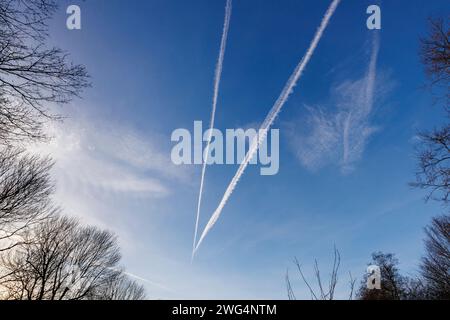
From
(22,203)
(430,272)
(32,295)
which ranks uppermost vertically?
(22,203)

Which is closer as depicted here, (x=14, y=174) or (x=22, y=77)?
(x=22, y=77)
